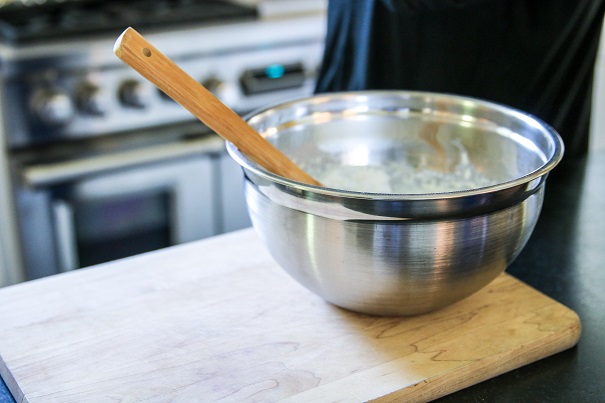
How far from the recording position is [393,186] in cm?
95

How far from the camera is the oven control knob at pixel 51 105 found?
1.57 m

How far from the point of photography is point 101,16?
1767mm

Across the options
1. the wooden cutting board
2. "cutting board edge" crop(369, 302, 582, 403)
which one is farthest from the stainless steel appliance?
"cutting board edge" crop(369, 302, 582, 403)

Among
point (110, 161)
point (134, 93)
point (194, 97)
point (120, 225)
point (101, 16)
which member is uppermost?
point (194, 97)

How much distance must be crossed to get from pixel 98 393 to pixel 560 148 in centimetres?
48

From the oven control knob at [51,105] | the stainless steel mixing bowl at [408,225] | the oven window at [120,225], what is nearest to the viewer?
the stainless steel mixing bowl at [408,225]

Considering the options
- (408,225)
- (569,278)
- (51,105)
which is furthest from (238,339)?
(51,105)

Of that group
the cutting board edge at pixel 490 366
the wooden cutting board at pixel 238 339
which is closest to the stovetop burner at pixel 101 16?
the wooden cutting board at pixel 238 339

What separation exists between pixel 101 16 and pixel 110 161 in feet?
1.18

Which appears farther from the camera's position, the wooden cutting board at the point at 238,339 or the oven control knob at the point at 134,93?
the oven control knob at the point at 134,93

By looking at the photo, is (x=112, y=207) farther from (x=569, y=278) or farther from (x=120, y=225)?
(x=569, y=278)

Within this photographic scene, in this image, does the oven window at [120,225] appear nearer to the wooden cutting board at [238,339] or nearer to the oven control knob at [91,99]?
the oven control knob at [91,99]

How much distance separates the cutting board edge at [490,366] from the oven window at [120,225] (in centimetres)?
114

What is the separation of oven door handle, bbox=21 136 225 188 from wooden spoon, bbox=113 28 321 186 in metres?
0.94
